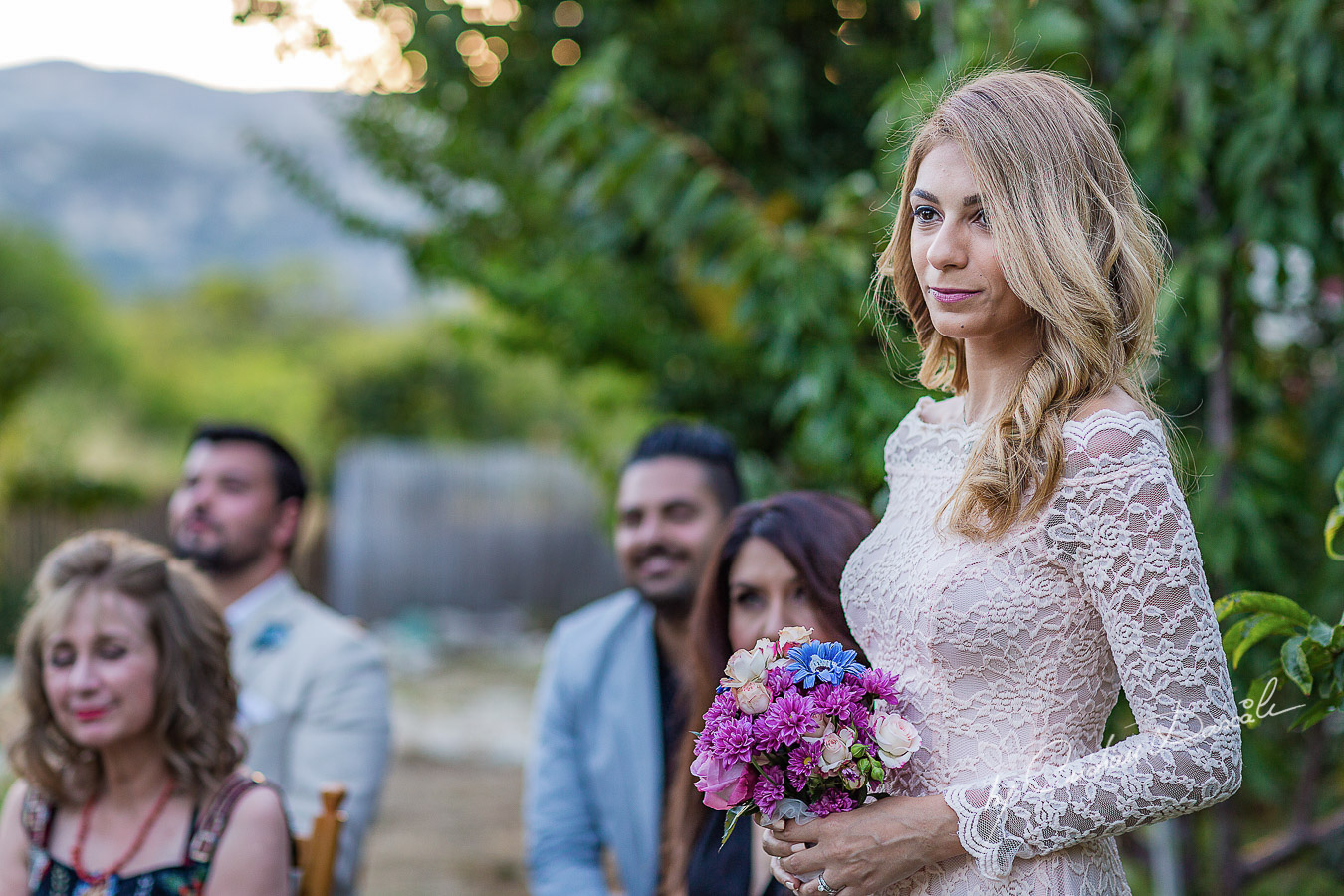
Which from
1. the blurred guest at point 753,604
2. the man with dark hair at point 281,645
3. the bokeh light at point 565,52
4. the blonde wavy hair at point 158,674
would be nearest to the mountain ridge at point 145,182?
the bokeh light at point 565,52

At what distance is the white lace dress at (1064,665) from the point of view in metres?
1.33

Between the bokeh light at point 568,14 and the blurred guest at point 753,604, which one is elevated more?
the bokeh light at point 568,14

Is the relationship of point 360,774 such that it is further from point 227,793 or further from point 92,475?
point 92,475

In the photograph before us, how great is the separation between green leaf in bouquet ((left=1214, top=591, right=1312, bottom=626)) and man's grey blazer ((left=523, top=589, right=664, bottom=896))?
1.73 metres

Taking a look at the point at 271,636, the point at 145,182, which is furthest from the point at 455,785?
the point at 145,182

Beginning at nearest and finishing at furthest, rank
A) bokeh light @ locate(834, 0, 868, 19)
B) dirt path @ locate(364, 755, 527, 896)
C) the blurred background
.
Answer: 1. the blurred background
2. bokeh light @ locate(834, 0, 868, 19)
3. dirt path @ locate(364, 755, 527, 896)

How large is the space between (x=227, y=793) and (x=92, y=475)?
41.5 ft

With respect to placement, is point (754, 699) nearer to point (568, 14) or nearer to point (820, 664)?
point (820, 664)

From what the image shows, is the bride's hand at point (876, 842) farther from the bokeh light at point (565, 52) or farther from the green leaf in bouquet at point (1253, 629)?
the bokeh light at point (565, 52)

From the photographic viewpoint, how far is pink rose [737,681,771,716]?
141cm

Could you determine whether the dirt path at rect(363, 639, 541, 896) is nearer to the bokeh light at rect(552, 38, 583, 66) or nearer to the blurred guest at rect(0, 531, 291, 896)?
the blurred guest at rect(0, 531, 291, 896)

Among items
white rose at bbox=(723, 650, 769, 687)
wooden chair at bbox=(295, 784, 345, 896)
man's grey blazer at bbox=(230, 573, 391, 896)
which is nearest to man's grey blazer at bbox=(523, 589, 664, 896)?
man's grey blazer at bbox=(230, 573, 391, 896)

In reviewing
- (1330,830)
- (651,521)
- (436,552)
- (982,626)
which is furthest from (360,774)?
(436,552)

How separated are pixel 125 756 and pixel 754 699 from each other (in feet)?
5.59
